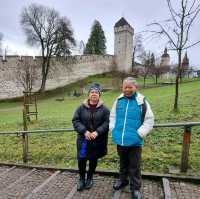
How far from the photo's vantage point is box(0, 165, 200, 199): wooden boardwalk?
10.0 feet

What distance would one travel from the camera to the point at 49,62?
3138cm

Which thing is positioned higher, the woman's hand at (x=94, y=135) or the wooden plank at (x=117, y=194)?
the woman's hand at (x=94, y=135)

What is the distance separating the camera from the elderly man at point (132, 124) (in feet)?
9.62

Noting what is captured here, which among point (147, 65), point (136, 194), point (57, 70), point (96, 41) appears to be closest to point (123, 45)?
point (96, 41)

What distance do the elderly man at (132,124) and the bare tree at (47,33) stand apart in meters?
27.9

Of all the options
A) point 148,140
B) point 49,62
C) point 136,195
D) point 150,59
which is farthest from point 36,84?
point 136,195

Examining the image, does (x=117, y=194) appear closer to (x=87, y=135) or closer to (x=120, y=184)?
(x=120, y=184)

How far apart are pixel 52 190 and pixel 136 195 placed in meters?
1.09

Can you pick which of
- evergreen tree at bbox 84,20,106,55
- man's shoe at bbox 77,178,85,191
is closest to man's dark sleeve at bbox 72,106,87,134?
man's shoe at bbox 77,178,85,191

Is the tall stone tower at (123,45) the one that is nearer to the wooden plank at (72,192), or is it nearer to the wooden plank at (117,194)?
the wooden plank at (72,192)

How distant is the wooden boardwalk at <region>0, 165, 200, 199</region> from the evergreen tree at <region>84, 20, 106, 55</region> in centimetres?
4623

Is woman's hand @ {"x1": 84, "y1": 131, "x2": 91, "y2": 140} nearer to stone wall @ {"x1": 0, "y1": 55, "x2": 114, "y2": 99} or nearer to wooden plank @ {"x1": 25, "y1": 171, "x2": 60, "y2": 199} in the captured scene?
wooden plank @ {"x1": 25, "y1": 171, "x2": 60, "y2": 199}

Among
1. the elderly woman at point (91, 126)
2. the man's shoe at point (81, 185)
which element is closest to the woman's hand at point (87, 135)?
the elderly woman at point (91, 126)

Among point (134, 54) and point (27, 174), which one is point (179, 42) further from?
point (134, 54)
